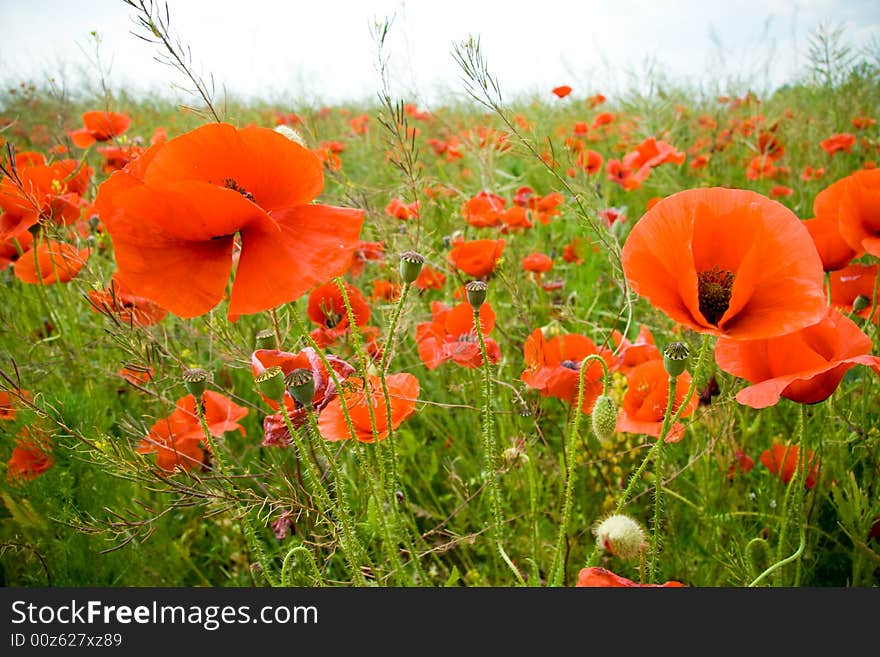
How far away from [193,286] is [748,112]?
16.2 ft

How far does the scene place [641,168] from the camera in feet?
7.61

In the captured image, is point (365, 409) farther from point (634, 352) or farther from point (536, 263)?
point (536, 263)

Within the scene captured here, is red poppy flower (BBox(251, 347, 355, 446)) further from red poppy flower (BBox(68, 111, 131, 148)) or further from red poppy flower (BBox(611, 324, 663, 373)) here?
red poppy flower (BBox(68, 111, 131, 148))

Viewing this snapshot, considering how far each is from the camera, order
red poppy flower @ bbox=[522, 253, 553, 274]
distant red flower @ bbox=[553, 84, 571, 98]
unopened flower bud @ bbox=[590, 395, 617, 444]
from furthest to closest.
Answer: distant red flower @ bbox=[553, 84, 571, 98], red poppy flower @ bbox=[522, 253, 553, 274], unopened flower bud @ bbox=[590, 395, 617, 444]

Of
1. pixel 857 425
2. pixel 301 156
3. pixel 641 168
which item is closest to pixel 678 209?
pixel 301 156

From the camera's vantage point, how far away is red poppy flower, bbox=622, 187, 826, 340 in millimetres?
656

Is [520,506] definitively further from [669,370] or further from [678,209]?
[678,209]

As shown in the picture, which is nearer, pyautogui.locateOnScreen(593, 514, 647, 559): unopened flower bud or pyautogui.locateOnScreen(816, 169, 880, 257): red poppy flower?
pyautogui.locateOnScreen(593, 514, 647, 559): unopened flower bud

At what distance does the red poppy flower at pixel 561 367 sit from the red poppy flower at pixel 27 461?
0.96 metres

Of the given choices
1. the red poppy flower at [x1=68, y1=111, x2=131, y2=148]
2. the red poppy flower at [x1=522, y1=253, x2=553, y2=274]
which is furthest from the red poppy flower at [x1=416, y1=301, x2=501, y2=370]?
the red poppy flower at [x1=68, y1=111, x2=131, y2=148]

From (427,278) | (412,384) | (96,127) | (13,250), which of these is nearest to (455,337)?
(412,384)

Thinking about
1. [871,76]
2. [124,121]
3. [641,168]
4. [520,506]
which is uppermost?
[871,76]

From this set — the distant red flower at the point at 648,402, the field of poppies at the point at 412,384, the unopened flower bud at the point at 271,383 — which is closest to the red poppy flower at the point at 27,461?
the field of poppies at the point at 412,384

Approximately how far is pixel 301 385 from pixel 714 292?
527 millimetres
